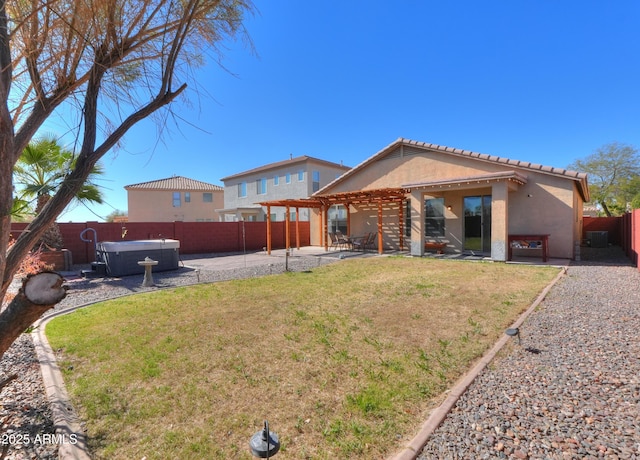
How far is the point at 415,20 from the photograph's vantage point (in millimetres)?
11195

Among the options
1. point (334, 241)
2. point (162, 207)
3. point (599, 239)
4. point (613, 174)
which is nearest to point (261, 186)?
point (162, 207)

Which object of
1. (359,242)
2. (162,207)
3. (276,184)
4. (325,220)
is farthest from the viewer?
(162,207)

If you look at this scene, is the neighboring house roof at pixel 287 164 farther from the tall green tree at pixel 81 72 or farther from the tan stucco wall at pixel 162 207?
the tall green tree at pixel 81 72

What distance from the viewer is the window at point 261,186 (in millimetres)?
29872

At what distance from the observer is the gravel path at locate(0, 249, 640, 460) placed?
2273mm

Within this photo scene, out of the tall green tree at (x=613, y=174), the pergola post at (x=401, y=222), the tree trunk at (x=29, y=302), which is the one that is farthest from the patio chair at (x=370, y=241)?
the tall green tree at (x=613, y=174)

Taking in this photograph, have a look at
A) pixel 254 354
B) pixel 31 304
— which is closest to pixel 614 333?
pixel 254 354

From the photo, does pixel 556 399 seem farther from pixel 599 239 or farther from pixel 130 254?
pixel 599 239

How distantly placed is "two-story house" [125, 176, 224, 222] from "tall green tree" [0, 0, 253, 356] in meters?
32.0

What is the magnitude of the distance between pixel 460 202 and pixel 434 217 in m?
1.45

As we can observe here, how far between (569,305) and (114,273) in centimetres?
1288

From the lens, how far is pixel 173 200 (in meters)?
35.1

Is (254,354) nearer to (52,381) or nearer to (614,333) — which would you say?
(52,381)

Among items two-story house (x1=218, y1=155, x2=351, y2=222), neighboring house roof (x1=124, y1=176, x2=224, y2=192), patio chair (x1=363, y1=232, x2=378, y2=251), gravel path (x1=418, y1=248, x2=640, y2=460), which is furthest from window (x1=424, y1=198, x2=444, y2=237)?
neighboring house roof (x1=124, y1=176, x2=224, y2=192)
